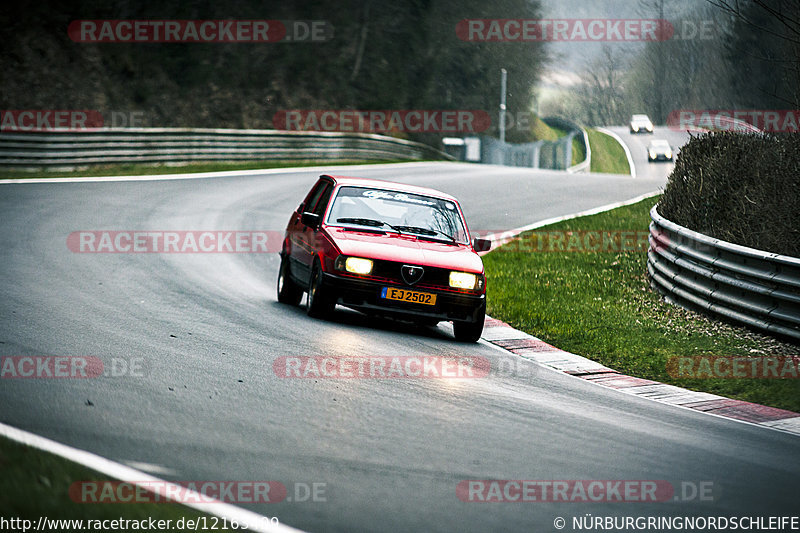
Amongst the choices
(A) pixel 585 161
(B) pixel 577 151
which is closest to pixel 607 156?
(B) pixel 577 151

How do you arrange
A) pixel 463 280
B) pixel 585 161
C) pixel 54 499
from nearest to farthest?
pixel 54 499, pixel 463 280, pixel 585 161

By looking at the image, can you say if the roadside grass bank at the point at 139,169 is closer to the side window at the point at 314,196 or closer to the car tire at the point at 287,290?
the side window at the point at 314,196

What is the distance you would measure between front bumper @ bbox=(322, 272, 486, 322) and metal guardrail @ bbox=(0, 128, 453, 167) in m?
18.6

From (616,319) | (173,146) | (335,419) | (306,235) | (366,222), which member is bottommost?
(616,319)

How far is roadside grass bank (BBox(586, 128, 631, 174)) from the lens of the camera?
242 ft

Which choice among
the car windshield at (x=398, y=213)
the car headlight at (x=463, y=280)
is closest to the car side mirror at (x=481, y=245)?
the car windshield at (x=398, y=213)

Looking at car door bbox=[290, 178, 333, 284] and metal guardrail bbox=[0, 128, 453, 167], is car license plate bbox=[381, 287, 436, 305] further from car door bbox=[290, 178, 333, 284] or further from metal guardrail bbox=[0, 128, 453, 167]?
metal guardrail bbox=[0, 128, 453, 167]

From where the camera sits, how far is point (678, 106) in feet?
401

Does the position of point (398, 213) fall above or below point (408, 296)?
above

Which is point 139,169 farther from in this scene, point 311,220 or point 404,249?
point 404,249

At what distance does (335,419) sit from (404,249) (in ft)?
14.2

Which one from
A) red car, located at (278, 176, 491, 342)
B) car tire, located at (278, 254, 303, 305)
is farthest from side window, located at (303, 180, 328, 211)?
car tire, located at (278, 254, 303, 305)

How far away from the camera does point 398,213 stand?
37.9 ft

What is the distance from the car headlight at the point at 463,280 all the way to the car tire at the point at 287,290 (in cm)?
230
